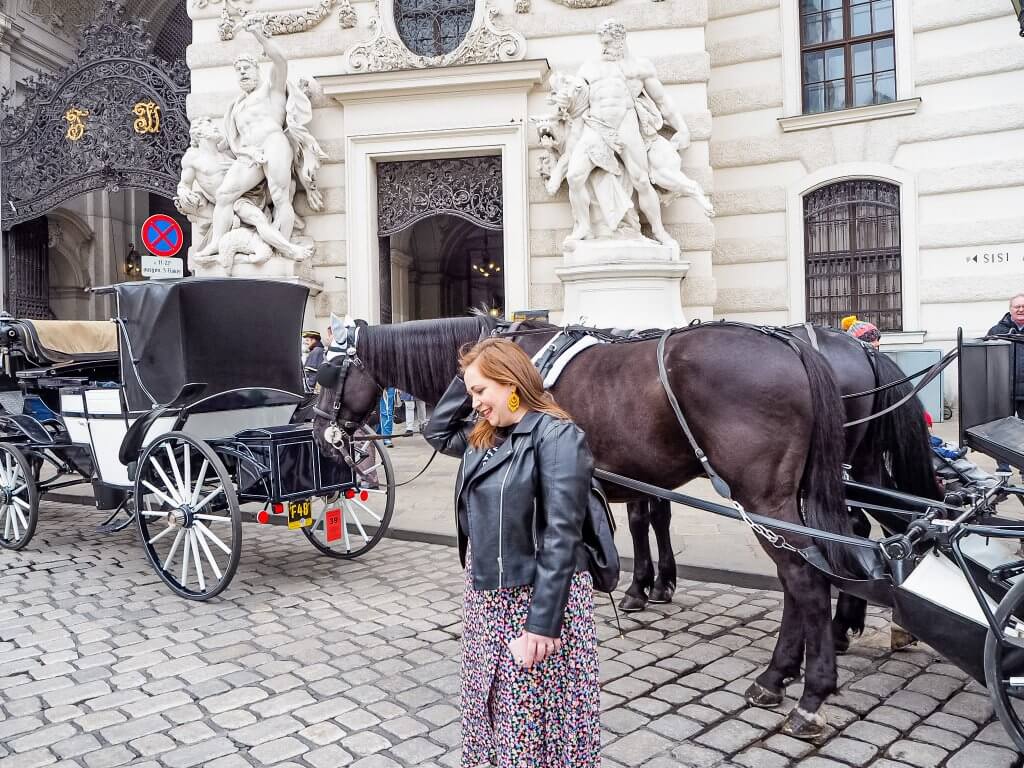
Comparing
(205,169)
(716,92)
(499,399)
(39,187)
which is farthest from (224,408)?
(39,187)

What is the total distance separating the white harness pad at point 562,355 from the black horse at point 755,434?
5 centimetres

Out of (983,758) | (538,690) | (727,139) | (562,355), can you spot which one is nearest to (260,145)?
(727,139)

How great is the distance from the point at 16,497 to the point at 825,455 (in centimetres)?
646

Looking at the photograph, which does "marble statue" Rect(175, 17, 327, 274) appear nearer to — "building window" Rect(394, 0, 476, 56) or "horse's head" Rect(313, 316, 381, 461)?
"building window" Rect(394, 0, 476, 56)

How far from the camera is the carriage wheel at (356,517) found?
19.3 feet

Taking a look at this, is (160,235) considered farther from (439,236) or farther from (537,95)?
(439,236)

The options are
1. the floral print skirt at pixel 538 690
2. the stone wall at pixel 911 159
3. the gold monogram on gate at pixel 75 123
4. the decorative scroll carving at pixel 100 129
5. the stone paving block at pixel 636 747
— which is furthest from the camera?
the gold monogram on gate at pixel 75 123

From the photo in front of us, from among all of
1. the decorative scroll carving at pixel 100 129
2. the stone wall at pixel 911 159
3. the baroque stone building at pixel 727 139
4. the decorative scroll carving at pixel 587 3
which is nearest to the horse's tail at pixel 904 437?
the baroque stone building at pixel 727 139

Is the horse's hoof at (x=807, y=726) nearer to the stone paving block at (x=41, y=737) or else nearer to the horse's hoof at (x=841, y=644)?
the horse's hoof at (x=841, y=644)

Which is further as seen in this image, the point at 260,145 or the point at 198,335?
the point at 260,145

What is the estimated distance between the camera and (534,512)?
2.30 m

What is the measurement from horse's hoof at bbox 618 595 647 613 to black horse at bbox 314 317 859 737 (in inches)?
42.8

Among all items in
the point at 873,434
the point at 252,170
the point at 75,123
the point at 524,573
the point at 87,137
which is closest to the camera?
the point at 524,573

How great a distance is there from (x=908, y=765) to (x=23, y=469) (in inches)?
251
